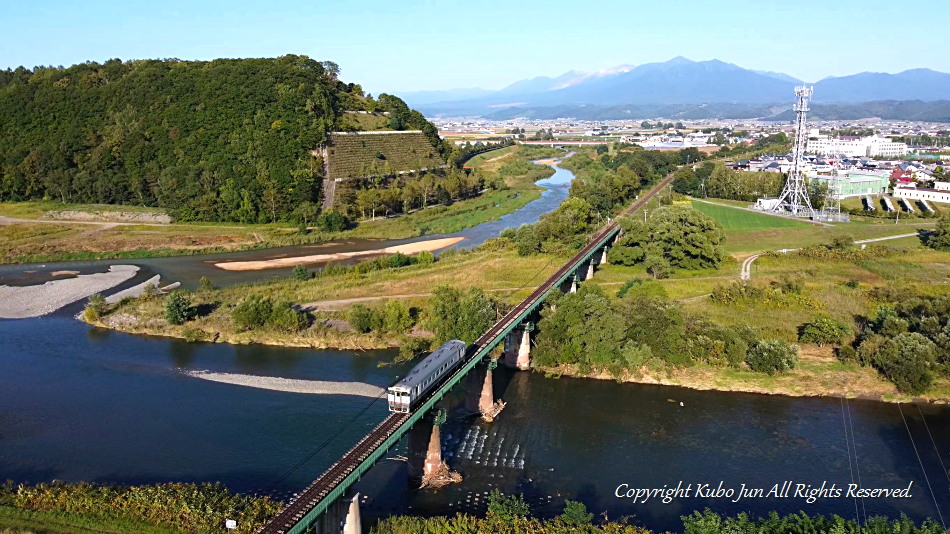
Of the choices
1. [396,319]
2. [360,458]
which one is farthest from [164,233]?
[360,458]

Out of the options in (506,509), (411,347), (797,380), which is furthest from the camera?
(411,347)

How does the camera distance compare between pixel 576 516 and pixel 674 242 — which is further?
pixel 674 242

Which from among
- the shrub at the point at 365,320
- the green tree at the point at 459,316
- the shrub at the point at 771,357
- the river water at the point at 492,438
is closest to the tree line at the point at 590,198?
the green tree at the point at 459,316

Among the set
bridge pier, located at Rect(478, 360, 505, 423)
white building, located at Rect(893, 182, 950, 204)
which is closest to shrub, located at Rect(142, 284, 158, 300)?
bridge pier, located at Rect(478, 360, 505, 423)

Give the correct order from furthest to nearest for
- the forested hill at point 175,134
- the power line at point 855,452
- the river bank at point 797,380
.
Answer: the forested hill at point 175,134 → the river bank at point 797,380 → the power line at point 855,452

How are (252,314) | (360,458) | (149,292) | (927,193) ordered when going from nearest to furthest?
1. (360,458)
2. (252,314)
3. (149,292)
4. (927,193)

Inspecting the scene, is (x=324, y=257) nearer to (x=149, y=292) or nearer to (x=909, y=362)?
(x=149, y=292)

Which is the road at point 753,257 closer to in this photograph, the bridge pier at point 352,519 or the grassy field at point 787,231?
the grassy field at point 787,231
